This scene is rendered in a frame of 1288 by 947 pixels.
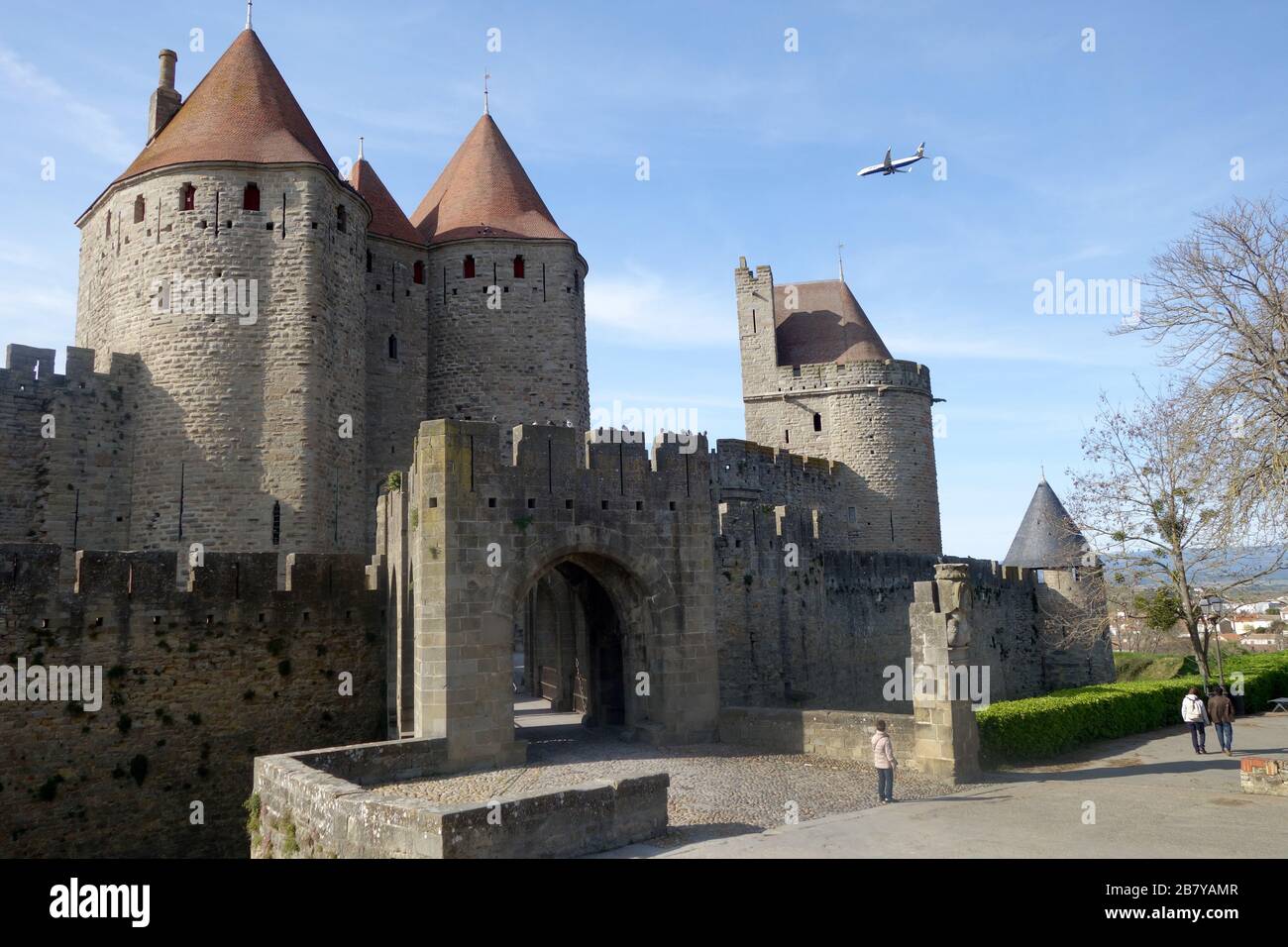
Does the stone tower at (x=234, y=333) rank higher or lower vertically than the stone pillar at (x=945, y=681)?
higher

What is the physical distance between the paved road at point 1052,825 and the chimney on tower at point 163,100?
25.1 metres

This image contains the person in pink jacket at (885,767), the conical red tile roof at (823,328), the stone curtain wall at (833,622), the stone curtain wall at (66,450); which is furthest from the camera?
the conical red tile roof at (823,328)

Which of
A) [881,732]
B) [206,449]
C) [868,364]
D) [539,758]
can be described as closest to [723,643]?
[539,758]

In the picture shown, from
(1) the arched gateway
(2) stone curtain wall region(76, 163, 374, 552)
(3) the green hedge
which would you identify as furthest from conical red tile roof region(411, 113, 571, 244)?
(3) the green hedge

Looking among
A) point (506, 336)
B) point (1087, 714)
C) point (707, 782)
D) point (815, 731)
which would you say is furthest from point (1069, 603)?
point (707, 782)

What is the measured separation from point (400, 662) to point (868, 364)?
87.7 ft

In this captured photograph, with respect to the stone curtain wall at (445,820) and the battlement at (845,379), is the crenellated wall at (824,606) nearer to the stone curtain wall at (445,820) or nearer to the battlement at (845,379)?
the battlement at (845,379)

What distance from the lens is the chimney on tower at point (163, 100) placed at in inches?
1000

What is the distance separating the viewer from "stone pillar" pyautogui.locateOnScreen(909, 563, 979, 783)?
11.9 m

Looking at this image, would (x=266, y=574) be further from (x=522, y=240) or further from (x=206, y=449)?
(x=522, y=240)

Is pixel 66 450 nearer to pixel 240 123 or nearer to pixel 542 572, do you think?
pixel 240 123

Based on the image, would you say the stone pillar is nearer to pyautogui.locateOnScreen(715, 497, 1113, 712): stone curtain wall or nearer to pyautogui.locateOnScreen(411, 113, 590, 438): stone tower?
pyautogui.locateOnScreen(715, 497, 1113, 712): stone curtain wall

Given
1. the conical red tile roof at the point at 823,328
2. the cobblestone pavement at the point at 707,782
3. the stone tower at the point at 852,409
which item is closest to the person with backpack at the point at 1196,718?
the cobblestone pavement at the point at 707,782
